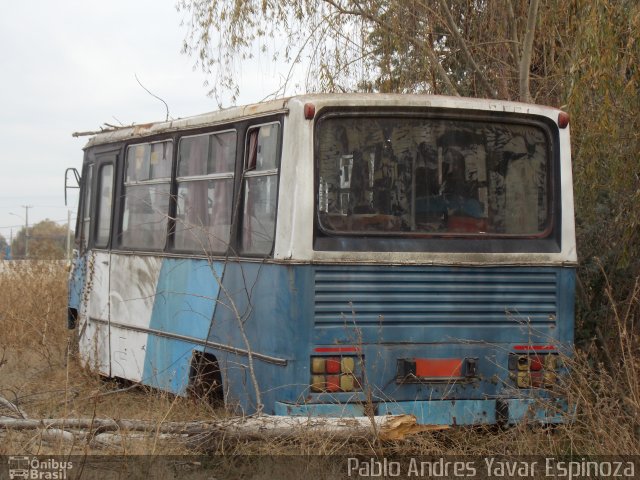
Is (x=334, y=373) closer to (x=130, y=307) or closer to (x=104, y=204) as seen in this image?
(x=130, y=307)

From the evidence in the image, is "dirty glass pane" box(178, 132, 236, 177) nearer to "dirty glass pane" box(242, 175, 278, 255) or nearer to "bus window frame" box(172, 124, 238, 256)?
"bus window frame" box(172, 124, 238, 256)

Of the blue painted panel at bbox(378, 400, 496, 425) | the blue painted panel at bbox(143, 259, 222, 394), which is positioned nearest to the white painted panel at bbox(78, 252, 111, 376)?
the blue painted panel at bbox(143, 259, 222, 394)

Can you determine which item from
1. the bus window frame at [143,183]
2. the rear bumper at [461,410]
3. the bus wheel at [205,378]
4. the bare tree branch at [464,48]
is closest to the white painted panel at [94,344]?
the bus window frame at [143,183]

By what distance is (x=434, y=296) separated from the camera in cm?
798

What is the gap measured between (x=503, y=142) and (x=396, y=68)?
5.02 m

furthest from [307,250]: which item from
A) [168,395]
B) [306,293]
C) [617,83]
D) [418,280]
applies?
[617,83]

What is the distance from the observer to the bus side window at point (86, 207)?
1212 centimetres

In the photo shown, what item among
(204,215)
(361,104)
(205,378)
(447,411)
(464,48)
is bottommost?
(447,411)

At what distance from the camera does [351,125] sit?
7973mm

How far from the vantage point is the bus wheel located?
29.1 ft

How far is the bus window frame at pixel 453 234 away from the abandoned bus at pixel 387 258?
0.01 m

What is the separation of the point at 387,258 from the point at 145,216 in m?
3.35

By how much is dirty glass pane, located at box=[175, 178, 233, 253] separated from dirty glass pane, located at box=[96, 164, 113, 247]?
1.99m

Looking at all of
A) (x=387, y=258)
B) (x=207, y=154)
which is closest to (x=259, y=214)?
(x=387, y=258)
